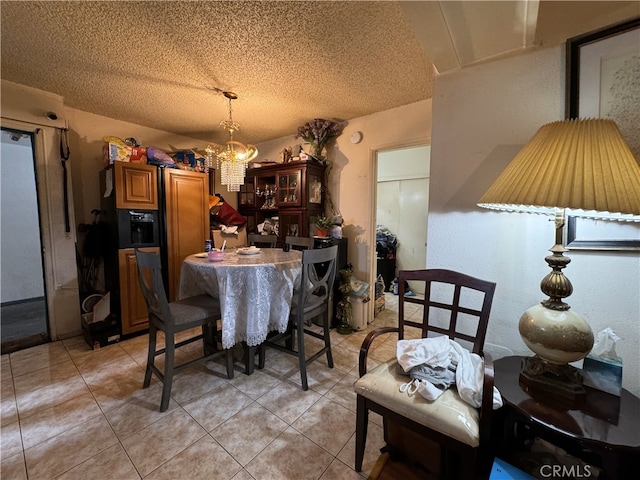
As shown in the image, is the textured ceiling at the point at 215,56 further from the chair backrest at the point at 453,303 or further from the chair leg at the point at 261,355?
the chair leg at the point at 261,355

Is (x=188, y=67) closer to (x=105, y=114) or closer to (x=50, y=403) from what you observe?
(x=105, y=114)

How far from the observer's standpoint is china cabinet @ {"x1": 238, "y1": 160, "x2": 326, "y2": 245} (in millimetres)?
3072

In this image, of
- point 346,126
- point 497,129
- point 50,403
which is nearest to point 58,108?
point 50,403

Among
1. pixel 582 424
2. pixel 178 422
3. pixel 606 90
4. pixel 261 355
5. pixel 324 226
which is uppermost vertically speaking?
pixel 606 90

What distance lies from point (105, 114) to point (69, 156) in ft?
2.11

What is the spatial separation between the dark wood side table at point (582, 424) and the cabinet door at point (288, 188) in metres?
2.58

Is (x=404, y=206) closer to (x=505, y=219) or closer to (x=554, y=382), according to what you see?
(x=505, y=219)

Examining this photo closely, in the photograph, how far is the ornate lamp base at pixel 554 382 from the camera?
923mm

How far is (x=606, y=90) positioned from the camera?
3.59ft

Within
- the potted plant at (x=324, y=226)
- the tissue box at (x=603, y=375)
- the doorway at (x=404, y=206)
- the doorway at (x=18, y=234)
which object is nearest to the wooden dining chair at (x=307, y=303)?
the potted plant at (x=324, y=226)

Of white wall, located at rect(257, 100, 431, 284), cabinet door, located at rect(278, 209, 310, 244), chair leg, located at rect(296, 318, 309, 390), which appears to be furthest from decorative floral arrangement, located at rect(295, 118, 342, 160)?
chair leg, located at rect(296, 318, 309, 390)

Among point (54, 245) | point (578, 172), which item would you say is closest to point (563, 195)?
point (578, 172)

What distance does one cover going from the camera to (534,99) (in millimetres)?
1260

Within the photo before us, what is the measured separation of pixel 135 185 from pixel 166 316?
5.74ft
